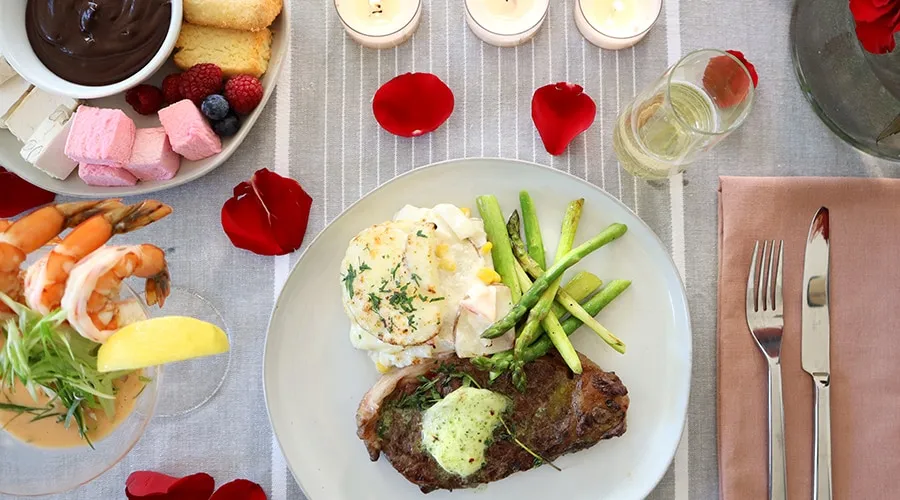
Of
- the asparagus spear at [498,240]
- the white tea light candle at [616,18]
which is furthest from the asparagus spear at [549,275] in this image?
the white tea light candle at [616,18]

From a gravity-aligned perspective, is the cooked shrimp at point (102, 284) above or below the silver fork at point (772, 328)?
above

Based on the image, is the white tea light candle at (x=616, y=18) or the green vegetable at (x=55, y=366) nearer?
the green vegetable at (x=55, y=366)

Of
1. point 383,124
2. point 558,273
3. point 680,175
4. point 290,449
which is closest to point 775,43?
point 680,175

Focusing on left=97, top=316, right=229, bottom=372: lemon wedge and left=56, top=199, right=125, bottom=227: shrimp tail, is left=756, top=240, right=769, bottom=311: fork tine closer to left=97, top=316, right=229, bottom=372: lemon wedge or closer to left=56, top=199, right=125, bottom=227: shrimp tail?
left=97, top=316, right=229, bottom=372: lemon wedge

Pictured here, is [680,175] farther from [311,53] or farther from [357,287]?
[311,53]

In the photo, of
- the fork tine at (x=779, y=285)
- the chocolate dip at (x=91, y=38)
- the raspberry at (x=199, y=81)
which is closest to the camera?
the chocolate dip at (x=91, y=38)

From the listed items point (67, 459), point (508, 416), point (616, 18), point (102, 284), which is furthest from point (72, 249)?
point (616, 18)

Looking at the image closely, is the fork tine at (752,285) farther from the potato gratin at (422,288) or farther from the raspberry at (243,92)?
the raspberry at (243,92)
